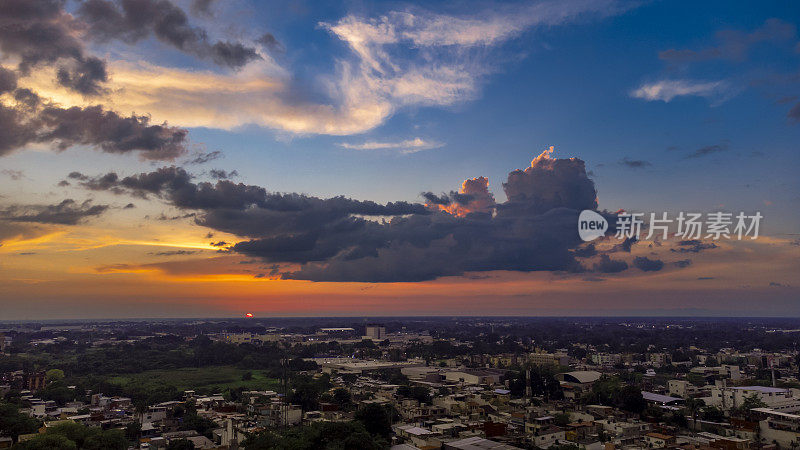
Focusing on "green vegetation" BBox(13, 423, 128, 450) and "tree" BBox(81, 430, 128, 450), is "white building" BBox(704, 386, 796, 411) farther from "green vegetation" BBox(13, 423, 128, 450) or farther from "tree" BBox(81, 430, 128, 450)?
"green vegetation" BBox(13, 423, 128, 450)

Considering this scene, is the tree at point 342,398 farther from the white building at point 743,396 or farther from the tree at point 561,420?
the white building at point 743,396

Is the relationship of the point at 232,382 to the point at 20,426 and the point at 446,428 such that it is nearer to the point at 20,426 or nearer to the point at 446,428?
the point at 20,426

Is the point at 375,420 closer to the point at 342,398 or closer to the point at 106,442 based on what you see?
the point at 342,398

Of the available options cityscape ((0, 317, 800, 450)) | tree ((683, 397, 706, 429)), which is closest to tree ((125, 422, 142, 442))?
cityscape ((0, 317, 800, 450))

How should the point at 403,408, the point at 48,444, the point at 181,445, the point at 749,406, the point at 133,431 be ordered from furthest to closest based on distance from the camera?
the point at 403,408
the point at 749,406
the point at 133,431
the point at 181,445
the point at 48,444

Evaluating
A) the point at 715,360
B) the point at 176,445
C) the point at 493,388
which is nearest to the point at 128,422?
the point at 176,445

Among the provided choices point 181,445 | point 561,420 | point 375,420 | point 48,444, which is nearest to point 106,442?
point 48,444

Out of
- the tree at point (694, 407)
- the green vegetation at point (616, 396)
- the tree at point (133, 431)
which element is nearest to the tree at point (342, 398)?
the tree at point (133, 431)

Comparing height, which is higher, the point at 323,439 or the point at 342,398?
the point at 323,439
